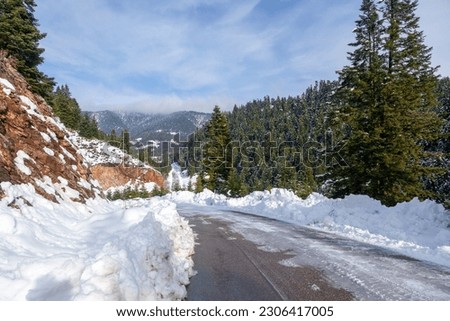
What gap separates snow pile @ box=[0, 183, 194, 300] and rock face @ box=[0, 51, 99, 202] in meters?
0.53

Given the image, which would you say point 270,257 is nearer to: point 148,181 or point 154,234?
point 154,234

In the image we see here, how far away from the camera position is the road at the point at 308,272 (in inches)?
216

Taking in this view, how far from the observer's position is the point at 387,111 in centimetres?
1698

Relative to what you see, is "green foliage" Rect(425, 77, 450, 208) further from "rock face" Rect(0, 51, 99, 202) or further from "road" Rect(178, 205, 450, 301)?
"rock face" Rect(0, 51, 99, 202)

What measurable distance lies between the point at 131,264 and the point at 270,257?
4017mm

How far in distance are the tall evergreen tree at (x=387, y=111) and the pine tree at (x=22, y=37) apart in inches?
832

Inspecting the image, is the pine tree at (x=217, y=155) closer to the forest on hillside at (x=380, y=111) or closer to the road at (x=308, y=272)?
the forest on hillside at (x=380, y=111)

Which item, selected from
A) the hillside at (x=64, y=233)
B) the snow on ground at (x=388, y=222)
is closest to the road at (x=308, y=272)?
the hillside at (x=64, y=233)

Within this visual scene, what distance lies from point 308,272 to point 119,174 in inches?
2580

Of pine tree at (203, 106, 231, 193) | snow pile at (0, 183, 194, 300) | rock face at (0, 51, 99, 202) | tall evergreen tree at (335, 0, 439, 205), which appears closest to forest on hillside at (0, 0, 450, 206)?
tall evergreen tree at (335, 0, 439, 205)

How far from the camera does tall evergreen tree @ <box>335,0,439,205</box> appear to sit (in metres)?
A: 16.7

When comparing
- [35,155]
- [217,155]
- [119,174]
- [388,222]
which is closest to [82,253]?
[35,155]

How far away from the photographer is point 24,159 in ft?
28.7
